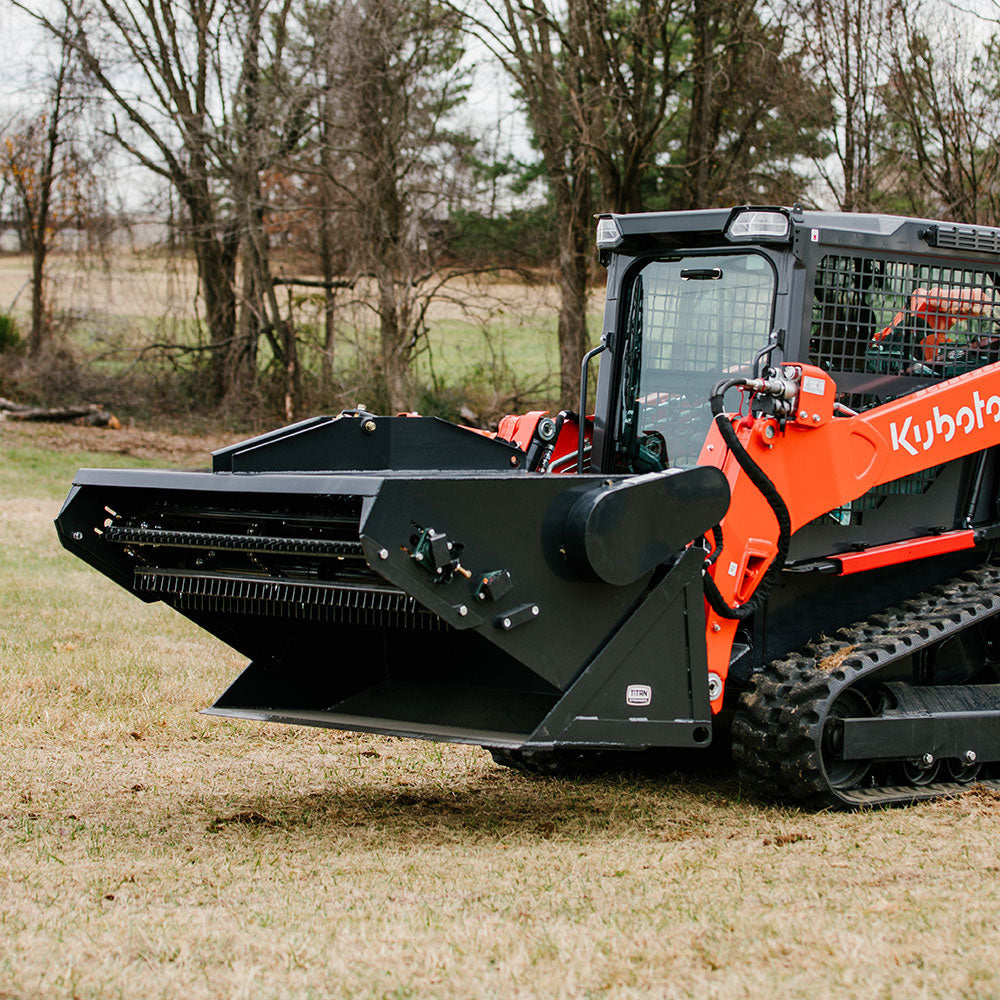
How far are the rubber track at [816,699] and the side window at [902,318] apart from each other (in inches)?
42.9

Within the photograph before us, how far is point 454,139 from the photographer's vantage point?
21.2 metres

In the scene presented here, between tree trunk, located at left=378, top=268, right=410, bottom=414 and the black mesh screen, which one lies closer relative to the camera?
the black mesh screen

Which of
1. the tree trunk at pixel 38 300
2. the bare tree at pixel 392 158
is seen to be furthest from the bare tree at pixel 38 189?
the bare tree at pixel 392 158

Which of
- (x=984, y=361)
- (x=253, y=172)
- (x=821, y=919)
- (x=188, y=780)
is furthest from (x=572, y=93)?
(x=821, y=919)

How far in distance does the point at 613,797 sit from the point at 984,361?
260 cm

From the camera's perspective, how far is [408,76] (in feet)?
67.0

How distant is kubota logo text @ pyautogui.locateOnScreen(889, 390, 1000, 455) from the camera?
18.4 feet

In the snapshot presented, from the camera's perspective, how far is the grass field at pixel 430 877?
3.54 meters

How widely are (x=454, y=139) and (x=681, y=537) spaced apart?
17.4 m

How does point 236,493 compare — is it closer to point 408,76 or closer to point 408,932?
point 408,932

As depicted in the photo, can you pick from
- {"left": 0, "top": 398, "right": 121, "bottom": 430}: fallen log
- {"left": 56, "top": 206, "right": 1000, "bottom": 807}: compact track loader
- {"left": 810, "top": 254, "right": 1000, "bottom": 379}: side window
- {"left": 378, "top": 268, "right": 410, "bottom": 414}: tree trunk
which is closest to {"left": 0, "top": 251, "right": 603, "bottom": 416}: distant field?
{"left": 378, "top": 268, "right": 410, "bottom": 414}: tree trunk

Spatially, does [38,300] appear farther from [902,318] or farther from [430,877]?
[430,877]

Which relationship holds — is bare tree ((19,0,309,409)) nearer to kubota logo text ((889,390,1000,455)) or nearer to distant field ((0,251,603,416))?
distant field ((0,251,603,416))

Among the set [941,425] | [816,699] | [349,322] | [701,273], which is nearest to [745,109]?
[349,322]
